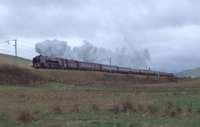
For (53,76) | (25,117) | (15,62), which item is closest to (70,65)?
(53,76)

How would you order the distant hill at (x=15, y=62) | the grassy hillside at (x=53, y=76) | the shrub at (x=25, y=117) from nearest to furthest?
the shrub at (x=25, y=117) → the grassy hillside at (x=53, y=76) → the distant hill at (x=15, y=62)

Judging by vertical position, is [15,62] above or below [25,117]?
above

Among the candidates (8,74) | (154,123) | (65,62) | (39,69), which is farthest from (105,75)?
(154,123)

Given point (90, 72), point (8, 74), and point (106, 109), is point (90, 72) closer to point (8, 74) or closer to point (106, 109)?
point (8, 74)

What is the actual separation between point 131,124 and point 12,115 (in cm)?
739

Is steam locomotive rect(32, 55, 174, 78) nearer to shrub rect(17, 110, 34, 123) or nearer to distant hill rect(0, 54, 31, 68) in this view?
distant hill rect(0, 54, 31, 68)

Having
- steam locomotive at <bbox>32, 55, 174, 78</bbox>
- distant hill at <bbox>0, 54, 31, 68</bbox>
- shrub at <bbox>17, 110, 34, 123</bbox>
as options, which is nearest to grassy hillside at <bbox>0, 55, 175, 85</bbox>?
steam locomotive at <bbox>32, 55, 174, 78</bbox>

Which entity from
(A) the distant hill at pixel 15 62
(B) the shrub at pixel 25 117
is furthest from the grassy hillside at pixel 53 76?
(B) the shrub at pixel 25 117

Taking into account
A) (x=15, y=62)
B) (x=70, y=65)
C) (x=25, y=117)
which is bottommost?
(x=25, y=117)

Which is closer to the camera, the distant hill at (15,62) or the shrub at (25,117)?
the shrub at (25,117)

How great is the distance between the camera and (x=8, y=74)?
75.1 m

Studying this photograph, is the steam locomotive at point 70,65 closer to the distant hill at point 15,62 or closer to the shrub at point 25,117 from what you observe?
the distant hill at point 15,62

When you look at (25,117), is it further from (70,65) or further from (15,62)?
(15,62)

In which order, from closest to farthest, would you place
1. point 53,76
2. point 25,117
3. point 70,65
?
1. point 25,117
2. point 53,76
3. point 70,65
